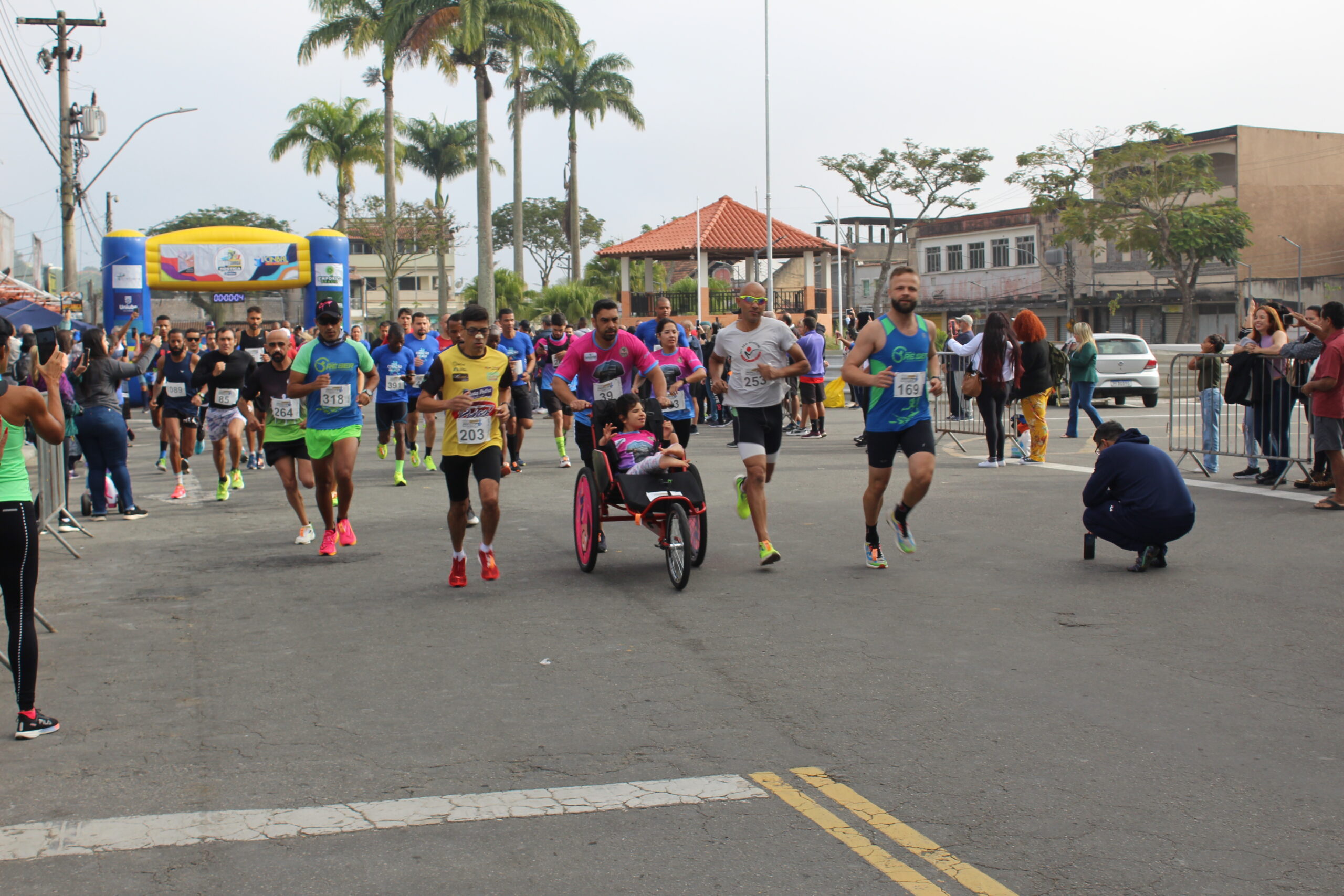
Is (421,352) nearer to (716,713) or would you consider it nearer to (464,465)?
(464,465)

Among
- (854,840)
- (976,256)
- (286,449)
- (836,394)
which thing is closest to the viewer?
(854,840)

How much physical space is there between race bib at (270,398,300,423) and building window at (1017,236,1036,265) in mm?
64786

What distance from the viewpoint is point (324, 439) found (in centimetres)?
952

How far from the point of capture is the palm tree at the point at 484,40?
129 feet

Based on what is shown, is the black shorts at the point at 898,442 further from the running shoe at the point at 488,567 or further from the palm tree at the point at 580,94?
the palm tree at the point at 580,94

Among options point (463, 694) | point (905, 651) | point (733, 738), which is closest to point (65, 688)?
point (463, 694)

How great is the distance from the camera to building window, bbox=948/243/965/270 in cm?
7519

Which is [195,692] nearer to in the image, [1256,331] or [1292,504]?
[1292,504]

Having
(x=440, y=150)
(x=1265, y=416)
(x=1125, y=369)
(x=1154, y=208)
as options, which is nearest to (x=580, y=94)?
(x=440, y=150)

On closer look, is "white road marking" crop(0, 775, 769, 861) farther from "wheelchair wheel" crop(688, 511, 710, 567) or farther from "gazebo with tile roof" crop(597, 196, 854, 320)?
"gazebo with tile roof" crop(597, 196, 854, 320)

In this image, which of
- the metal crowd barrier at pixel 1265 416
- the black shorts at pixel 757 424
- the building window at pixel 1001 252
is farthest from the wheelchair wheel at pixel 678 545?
the building window at pixel 1001 252

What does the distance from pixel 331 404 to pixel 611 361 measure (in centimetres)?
219

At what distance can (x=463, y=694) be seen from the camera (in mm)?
5668

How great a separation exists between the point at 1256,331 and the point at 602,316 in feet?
23.7
